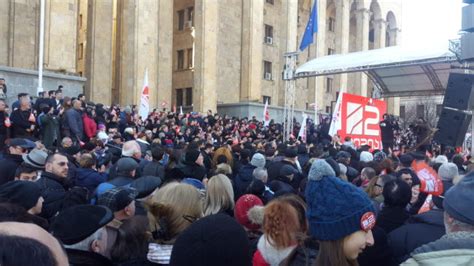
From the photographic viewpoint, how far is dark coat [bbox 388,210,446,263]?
3807 millimetres

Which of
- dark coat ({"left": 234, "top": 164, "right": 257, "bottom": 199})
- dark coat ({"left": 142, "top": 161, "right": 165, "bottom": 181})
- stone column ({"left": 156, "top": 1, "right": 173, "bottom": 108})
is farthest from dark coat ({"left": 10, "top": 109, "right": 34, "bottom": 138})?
stone column ({"left": 156, "top": 1, "right": 173, "bottom": 108})

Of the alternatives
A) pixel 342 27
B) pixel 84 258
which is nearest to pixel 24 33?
pixel 84 258

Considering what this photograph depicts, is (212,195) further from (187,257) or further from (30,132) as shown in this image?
(30,132)

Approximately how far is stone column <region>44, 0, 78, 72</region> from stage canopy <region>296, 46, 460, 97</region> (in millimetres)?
10241

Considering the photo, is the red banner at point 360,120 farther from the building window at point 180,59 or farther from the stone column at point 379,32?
the stone column at point 379,32

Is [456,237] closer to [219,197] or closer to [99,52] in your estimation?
[219,197]

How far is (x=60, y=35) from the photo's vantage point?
22.6 m

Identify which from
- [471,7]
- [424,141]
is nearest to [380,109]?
[424,141]

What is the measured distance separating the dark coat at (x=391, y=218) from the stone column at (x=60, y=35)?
67.1ft

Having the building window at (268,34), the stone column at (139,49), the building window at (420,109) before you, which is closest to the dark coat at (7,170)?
the stone column at (139,49)

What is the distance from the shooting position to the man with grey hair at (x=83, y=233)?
300cm

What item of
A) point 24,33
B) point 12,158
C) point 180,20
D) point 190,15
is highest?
point 190,15

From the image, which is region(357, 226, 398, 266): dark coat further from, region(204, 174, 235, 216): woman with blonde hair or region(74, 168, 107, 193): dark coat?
region(74, 168, 107, 193): dark coat

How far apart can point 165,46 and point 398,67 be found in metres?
16.3
